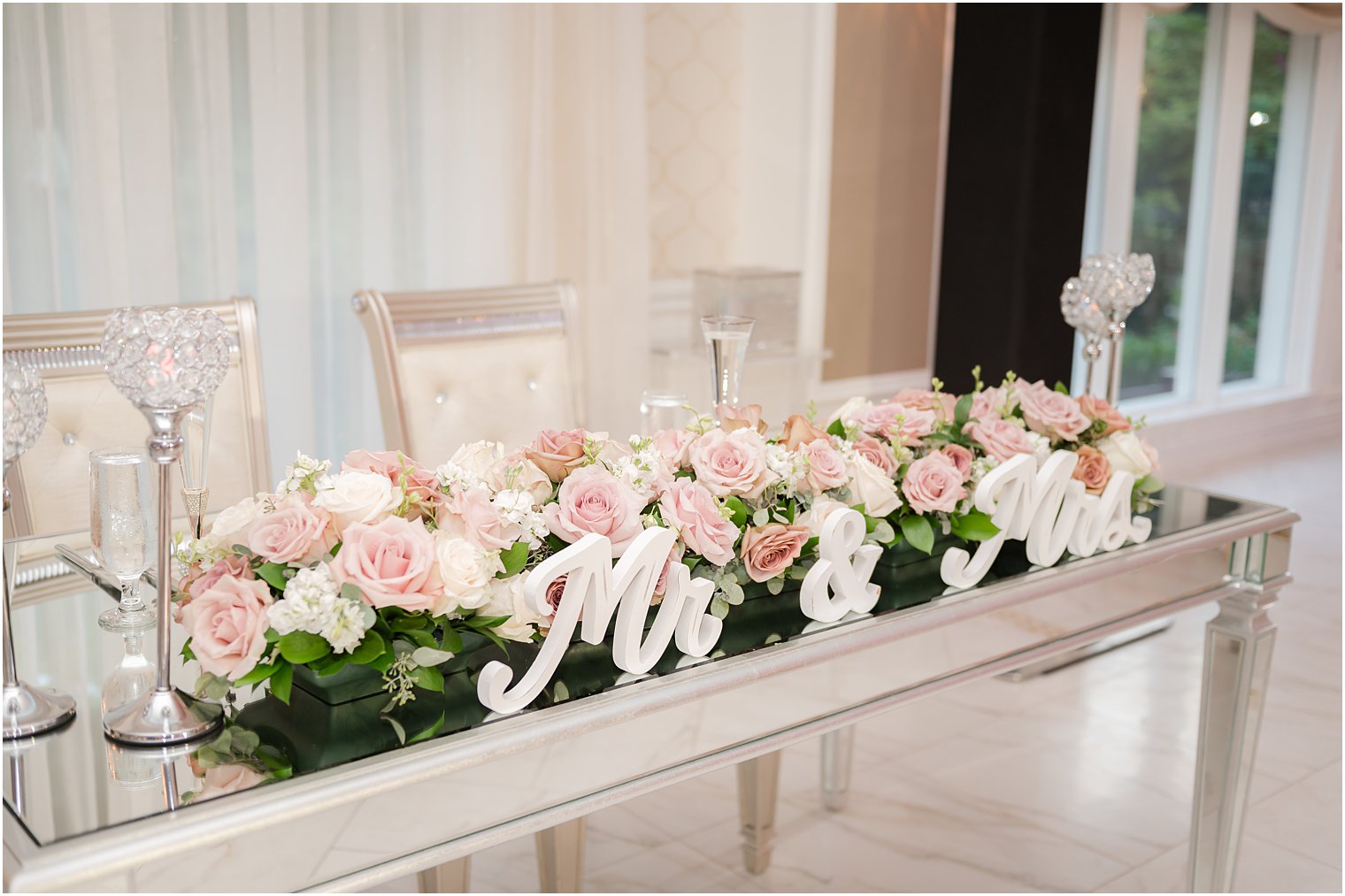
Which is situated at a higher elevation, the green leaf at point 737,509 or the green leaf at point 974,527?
the green leaf at point 737,509

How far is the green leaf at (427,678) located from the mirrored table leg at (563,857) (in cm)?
86

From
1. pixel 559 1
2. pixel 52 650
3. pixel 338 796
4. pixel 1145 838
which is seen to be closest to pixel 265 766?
pixel 338 796

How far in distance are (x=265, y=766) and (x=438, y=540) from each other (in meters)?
0.23

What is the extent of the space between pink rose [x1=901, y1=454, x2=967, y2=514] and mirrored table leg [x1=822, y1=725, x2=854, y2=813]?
1019 mm

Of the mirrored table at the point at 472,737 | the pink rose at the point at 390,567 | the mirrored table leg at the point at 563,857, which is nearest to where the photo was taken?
the mirrored table at the point at 472,737

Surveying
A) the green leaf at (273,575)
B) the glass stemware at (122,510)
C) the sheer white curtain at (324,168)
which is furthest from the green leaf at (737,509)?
the sheer white curtain at (324,168)

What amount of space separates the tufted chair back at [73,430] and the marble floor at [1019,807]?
82 centimetres

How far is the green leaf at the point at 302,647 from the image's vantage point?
94cm

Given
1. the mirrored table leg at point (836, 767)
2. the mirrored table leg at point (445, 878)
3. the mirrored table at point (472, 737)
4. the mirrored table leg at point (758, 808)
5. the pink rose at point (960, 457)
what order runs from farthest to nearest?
1. the mirrored table leg at point (836, 767)
2. the mirrored table leg at point (758, 808)
3. the mirrored table leg at point (445, 878)
4. the pink rose at point (960, 457)
5. the mirrored table at point (472, 737)

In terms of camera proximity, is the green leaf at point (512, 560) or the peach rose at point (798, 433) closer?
the green leaf at point (512, 560)

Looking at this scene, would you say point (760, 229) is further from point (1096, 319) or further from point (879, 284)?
point (1096, 319)

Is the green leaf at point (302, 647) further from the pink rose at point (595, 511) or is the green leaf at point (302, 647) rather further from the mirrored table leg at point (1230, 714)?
the mirrored table leg at point (1230, 714)

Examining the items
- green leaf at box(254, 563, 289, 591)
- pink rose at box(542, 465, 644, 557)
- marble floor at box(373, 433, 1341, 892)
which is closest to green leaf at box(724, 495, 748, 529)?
pink rose at box(542, 465, 644, 557)

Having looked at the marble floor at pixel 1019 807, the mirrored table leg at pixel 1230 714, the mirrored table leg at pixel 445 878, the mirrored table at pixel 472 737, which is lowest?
the marble floor at pixel 1019 807
